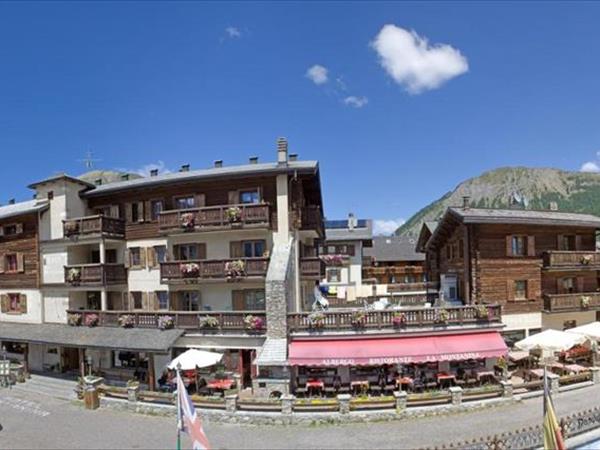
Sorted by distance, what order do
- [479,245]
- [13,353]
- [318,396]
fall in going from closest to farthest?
[318,396] → [479,245] → [13,353]

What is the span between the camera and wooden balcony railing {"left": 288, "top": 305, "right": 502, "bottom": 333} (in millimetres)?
24234

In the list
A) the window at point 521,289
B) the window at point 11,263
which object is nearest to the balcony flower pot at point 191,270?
the window at point 11,263

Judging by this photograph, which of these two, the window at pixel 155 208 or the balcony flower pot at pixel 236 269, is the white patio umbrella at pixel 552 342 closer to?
the balcony flower pot at pixel 236 269

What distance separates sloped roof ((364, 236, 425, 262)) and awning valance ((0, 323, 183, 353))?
4263 centimetres

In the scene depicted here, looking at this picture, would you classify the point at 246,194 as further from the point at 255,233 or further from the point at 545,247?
the point at 545,247

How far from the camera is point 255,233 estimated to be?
28359 mm

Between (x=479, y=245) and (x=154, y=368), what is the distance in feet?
71.4

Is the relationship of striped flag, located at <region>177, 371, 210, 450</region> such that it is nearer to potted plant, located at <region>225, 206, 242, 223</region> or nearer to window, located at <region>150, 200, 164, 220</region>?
potted plant, located at <region>225, 206, 242, 223</region>

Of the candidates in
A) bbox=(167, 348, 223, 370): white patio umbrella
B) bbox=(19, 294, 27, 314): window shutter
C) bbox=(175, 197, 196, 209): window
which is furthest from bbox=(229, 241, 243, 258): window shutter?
bbox=(19, 294, 27, 314): window shutter

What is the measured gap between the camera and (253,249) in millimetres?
28547

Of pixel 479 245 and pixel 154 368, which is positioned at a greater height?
pixel 479 245

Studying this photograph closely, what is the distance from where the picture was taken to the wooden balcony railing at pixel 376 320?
79.5ft

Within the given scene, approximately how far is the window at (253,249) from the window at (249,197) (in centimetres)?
256

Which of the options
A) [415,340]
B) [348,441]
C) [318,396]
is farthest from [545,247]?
[348,441]
